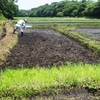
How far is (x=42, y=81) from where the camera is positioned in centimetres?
482

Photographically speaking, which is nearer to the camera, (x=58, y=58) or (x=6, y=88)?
(x=6, y=88)

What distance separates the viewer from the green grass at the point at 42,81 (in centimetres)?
456

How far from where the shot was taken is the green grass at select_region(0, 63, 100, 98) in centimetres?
456

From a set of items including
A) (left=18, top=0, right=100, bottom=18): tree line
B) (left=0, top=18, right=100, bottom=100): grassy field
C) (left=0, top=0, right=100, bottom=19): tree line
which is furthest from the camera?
(left=18, top=0, right=100, bottom=18): tree line

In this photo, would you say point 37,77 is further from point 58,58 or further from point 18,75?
point 58,58

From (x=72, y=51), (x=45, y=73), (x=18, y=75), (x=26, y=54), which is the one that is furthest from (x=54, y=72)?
(x=72, y=51)

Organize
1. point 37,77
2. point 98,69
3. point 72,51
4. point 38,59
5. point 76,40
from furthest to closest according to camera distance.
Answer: point 76,40 → point 72,51 → point 38,59 → point 98,69 → point 37,77

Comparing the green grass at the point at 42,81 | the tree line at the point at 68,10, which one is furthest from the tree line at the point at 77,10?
the green grass at the point at 42,81

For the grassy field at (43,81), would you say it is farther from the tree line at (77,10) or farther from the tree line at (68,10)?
the tree line at (77,10)

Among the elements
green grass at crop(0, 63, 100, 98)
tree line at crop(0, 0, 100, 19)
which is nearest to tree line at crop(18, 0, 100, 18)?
tree line at crop(0, 0, 100, 19)

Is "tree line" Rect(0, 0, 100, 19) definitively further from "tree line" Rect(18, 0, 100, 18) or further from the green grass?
the green grass

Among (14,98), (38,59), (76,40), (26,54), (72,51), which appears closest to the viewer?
(14,98)

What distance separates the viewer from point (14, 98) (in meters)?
4.48

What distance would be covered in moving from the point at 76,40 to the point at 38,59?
17.4 feet
